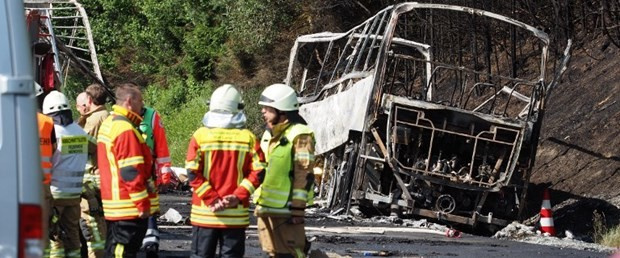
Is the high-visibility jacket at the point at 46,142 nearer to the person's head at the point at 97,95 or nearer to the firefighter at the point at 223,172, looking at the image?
the firefighter at the point at 223,172

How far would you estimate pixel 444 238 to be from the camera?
50.0 feet

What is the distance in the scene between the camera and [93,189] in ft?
34.8

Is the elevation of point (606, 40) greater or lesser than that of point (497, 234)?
greater

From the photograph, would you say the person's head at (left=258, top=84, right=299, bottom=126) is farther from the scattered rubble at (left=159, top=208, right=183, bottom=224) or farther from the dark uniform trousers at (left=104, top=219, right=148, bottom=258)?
the scattered rubble at (left=159, top=208, right=183, bottom=224)

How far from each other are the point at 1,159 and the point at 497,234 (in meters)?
12.3

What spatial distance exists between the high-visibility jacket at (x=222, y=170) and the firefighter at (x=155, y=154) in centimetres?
74

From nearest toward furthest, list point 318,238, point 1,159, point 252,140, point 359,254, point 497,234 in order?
point 1,159 → point 252,140 → point 359,254 → point 318,238 → point 497,234

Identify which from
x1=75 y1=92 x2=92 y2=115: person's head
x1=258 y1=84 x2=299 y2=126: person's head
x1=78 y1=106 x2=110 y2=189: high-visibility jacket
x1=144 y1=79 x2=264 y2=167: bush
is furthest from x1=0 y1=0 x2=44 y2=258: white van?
x1=144 y1=79 x2=264 y2=167: bush

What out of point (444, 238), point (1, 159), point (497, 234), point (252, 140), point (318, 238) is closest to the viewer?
point (1, 159)

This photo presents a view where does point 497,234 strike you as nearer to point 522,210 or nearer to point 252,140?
point 522,210

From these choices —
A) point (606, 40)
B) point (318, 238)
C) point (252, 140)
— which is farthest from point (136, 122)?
point (606, 40)

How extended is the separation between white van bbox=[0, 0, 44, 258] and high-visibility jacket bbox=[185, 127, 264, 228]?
12.7ft

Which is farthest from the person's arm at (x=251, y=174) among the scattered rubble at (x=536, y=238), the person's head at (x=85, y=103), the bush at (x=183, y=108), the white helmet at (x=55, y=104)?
the bush at (x=183, y=108)

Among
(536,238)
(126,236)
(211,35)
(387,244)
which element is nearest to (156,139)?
(126,236)
